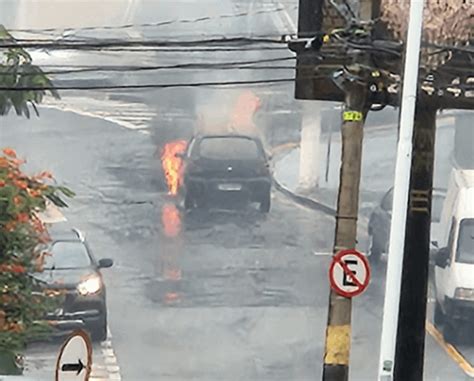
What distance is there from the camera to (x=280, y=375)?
17.1 m

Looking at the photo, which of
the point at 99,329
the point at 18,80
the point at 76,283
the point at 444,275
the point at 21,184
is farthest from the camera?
the point at 99,329

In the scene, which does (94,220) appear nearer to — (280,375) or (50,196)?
(280,375)

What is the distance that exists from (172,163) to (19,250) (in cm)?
710

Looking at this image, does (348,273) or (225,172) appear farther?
(225,172)

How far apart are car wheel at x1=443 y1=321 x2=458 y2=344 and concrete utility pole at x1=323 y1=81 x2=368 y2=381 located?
7.22 metres

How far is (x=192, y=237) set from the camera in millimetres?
18500

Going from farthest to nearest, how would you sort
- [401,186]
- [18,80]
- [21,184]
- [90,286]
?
[90,286] → [18,80] → [21,184] → [401,186]

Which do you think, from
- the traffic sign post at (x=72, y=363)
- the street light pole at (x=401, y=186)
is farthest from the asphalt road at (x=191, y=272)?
the traffic sign post at (x=72, y=363)

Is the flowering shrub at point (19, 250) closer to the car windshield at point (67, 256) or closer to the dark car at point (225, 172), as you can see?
the car windshield at point (67, 256)

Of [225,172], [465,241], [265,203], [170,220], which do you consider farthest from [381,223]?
[170,220]

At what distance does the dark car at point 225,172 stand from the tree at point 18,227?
19.1 ft

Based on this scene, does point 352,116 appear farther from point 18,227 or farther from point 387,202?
point 387,202

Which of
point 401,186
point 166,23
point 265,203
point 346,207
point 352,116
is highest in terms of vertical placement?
point 166,23

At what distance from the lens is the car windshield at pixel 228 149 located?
1842 centimetres
